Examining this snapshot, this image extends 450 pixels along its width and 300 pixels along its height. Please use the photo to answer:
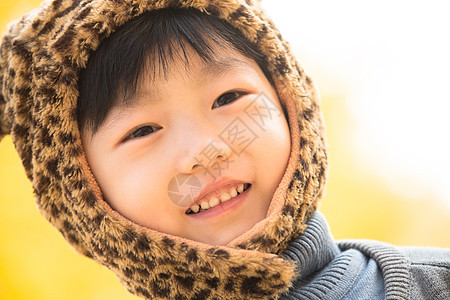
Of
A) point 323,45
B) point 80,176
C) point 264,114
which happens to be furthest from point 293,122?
point 323,45

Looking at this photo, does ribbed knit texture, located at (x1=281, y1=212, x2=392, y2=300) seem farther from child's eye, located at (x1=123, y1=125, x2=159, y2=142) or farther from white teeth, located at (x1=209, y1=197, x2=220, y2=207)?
child's eye, located at (x1=123, y1=125, x2=159, y2=142)

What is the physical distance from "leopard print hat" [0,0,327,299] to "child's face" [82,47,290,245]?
31 mm

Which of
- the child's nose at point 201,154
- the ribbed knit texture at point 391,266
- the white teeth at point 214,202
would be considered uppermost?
the child's nose at point 201,154

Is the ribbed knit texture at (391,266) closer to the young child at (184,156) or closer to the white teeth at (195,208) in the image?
the young child at (184,156)

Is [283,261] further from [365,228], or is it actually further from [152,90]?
[365,228]

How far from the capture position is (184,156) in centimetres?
83

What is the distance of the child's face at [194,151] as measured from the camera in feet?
2.76

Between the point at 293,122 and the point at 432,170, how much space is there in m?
0.84

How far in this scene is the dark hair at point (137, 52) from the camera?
0.87 m

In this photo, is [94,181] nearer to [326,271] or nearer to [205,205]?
[205,205]

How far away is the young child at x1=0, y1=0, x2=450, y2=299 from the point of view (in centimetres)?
84

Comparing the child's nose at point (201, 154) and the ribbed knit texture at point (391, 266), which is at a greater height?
the child's nose at point (201, 154)

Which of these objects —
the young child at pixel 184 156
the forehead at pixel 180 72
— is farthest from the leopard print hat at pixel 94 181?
the forehead at pixel 180 72

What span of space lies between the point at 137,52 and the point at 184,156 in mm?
219
